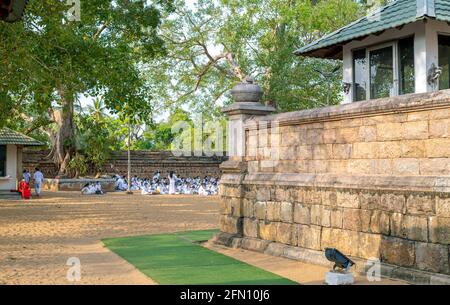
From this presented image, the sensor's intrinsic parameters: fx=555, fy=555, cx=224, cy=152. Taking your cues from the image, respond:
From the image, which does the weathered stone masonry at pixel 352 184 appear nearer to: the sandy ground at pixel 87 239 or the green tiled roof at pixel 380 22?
the sandy ground at pixel 87 239

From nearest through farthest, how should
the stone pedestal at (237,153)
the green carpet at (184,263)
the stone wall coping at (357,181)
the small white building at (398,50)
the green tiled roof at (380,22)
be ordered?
the stone wall coping at (357,181)
the green carpet at (184,263)
the green tiled roof at (380,22)
the small white building at (398,50)
the stone pedestal at (237,153)

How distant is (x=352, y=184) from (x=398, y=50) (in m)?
3.93

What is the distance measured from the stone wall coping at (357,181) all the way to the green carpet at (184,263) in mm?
1636

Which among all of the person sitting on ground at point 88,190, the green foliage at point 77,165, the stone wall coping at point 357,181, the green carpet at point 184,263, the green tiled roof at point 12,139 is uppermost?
the green tiled roof at point 12,139

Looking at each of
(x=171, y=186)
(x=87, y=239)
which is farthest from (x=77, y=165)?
(x=87, y=239)

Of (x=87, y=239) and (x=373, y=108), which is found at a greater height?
(x=373, y=108)

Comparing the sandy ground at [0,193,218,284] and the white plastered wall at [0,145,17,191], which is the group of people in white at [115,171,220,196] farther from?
the sandy ground at [0,193,218,284]

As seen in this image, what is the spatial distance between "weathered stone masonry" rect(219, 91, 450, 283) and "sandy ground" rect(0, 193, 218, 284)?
2.74 m

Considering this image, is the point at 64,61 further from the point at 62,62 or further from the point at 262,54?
the point at 262,54

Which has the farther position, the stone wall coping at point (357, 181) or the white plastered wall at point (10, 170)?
the white plastered wall at point (10, 170)

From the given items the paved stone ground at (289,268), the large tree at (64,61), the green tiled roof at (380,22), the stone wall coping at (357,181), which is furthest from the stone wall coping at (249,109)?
the large tree at (64,61)

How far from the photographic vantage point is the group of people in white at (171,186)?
108 ft

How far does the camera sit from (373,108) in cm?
803
